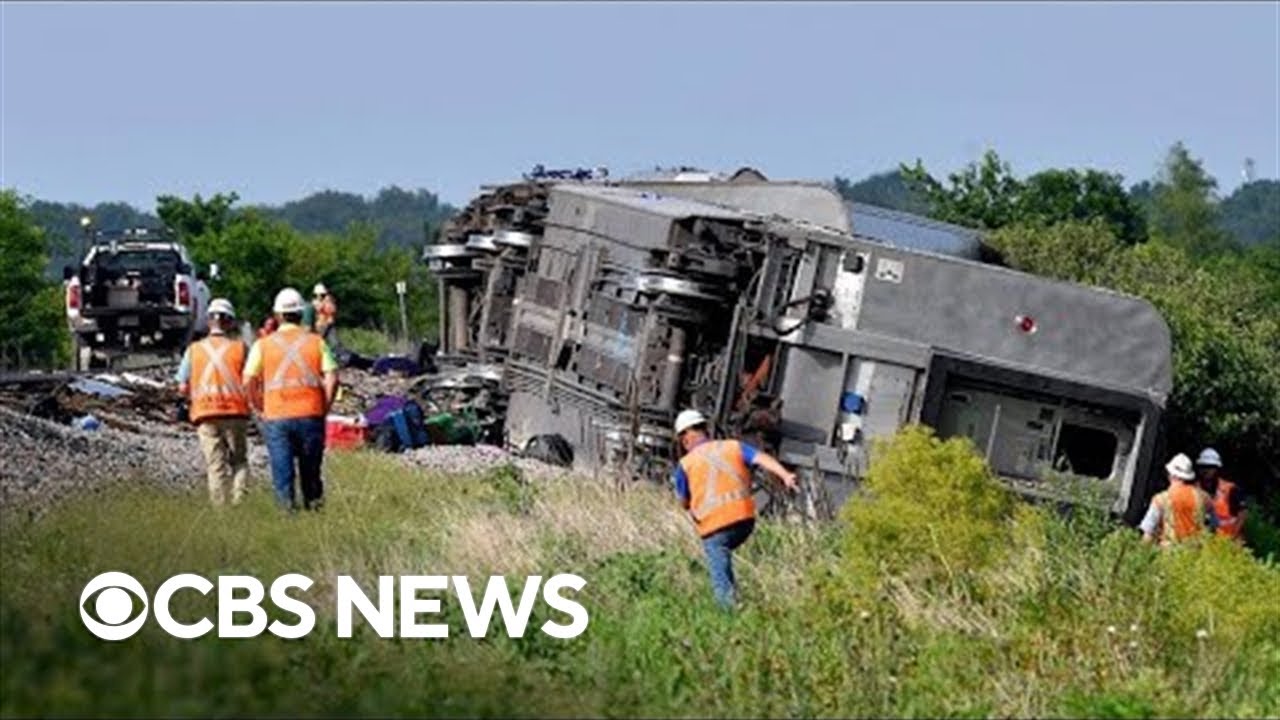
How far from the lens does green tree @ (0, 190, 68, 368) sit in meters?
66.2

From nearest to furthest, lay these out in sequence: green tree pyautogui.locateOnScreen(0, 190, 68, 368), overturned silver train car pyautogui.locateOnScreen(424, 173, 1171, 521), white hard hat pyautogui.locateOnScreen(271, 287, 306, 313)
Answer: white hard hat pyautogui.locateOnScreen(271, 287, 306, 313)
overturned silver train car pyautogui.locateOnScreen(424, 173, 1171, 521)
green tree pyautogui.locateOnScreen(0, 190, 68, 368)

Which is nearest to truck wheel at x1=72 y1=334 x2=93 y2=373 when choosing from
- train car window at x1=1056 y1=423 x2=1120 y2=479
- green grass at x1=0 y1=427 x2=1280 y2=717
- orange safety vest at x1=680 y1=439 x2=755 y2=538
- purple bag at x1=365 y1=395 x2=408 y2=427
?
purple bag at x1=365 y1=395 x2=408 y2=427

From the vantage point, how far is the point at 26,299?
68.2 metres

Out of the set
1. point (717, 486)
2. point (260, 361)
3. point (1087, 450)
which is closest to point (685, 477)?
point (717, 486)

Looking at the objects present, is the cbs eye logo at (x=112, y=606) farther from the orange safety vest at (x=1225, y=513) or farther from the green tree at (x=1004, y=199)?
the green tree at (x=1004, y=199)

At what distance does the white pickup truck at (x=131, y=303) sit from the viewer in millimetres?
44969

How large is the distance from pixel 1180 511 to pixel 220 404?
726 cm

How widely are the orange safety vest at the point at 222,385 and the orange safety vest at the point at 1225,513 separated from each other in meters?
8.06

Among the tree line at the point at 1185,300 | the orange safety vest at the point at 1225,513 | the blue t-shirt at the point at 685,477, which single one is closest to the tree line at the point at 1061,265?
the tree line at the point at 1185,300

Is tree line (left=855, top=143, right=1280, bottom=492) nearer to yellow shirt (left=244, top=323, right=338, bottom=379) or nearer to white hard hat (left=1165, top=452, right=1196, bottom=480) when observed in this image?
white hard hat (left=1165, top=452, right=1196, bottom=480)

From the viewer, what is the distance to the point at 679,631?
15.5 metres

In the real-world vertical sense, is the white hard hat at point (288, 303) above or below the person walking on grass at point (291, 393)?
above

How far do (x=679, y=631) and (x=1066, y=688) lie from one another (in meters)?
2.07

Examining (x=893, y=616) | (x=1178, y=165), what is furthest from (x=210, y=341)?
(x=1178, y=165)
